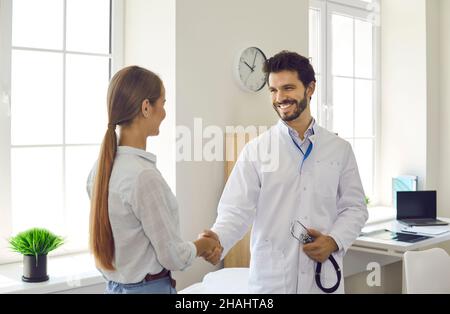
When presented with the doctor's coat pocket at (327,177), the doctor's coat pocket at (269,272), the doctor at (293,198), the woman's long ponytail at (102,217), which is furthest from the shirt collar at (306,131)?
the woman's long ponytail at (102,217)

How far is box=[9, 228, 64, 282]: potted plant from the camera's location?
2.23m

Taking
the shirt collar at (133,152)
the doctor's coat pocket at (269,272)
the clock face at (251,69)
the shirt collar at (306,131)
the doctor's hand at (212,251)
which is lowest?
the doctor's coat pocket at (269,272)

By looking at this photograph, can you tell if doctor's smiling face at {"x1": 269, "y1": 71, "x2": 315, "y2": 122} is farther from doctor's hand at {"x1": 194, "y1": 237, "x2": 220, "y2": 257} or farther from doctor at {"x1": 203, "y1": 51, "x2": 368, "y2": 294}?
doctor's hand at {"x1": 194, "y1": 237, "x2": 220, "y2": 257}

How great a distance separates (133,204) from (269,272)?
2.02ft

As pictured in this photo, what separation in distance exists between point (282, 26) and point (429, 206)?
169 cm

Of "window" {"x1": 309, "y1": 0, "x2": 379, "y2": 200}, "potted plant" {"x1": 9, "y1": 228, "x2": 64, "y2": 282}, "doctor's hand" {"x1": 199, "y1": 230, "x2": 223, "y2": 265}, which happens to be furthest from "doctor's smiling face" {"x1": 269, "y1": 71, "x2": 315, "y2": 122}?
"window" {"x1": 309, "y1": 0, "x2": 379, "y2": 200}

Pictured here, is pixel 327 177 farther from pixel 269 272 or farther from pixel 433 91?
pixel 433 91

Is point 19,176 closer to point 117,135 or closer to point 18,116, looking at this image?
point 18,116

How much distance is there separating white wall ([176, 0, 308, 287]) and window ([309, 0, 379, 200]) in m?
1.00

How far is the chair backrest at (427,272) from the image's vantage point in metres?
2.36

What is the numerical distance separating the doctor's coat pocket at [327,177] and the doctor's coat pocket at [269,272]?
10.3 inches

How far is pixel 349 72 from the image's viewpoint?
173 inches

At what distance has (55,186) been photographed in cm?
269

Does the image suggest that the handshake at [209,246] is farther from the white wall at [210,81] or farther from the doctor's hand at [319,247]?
the white wall at [210,81]
